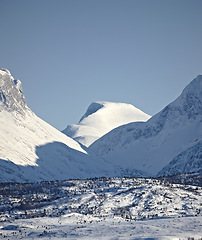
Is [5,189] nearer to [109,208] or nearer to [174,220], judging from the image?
[109,208]

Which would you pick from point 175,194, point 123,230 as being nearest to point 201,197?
point 175,194

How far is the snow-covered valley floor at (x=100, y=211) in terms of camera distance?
2692 inches

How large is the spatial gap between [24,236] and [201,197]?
55.8m

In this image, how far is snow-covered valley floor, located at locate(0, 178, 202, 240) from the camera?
68.4 m

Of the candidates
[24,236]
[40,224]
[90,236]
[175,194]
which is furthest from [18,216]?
[175,194]

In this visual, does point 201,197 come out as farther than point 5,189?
No

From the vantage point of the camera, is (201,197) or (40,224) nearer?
(40,224)

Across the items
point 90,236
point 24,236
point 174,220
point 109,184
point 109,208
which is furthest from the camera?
point 109,184

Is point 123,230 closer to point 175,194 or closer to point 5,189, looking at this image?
point 175,194

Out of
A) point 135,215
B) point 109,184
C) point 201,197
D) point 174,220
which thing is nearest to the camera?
point 174,220

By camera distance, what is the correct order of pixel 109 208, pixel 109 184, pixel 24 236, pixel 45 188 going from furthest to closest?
pixel 45 188 < pixel 109 184 < pixel 109 208 < pixel 24 236

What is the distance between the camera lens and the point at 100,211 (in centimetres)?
9944

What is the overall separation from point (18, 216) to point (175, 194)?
4190 cm

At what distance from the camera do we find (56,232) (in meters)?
71.1
